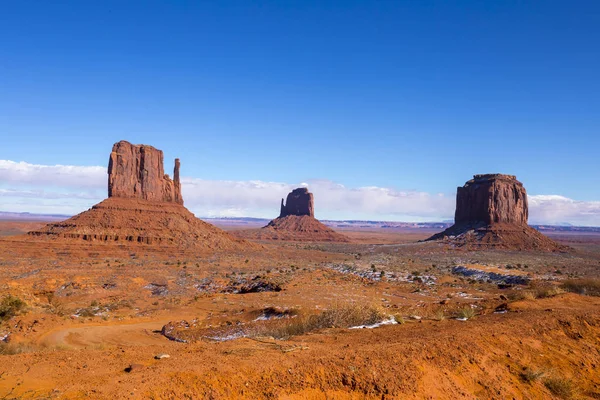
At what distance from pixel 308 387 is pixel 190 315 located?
1634 centimetres

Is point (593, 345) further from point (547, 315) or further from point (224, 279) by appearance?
point (224, 279)

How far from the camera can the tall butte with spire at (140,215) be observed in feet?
195

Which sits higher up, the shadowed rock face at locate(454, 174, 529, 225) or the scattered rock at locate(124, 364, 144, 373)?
the shadowed rock face at locate(454, 174, 529, 225)

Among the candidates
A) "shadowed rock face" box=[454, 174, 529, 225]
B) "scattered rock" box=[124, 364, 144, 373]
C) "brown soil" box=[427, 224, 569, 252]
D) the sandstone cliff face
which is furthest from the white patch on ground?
"shadowed rock face" box=[454, 174, 529, 225]

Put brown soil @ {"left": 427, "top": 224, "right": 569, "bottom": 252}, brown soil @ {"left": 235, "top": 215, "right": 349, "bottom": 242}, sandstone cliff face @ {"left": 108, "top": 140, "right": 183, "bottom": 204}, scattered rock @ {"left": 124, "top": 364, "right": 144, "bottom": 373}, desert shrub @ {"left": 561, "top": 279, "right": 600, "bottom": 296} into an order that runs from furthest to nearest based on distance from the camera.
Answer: brown soil @ {"left": 235, "top": 215, "right": 349, "bottom": 242} < brown soil @ {"left": 427, "top": 224, "right": 569, "bottom": 252} < sandstone cliff face @ {"left": 108, "top": 140, "right": 183, "bottom": 204} < desert shrub @ {"left": 561, "top": 279, "right": 600, "bottom": 296} < scattered rock @ {"left": 124, "top": 364, "right": 144, "bottom": 373}

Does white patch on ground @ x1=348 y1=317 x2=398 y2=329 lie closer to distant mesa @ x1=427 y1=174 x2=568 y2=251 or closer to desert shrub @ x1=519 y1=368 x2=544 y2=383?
desert shrub @ x1=519 y1=368 x2=544 y2=383

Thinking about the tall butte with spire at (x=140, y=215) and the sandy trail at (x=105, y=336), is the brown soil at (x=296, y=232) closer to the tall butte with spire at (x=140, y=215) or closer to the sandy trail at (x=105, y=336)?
the tall butte with spire at (x=140, y=215)

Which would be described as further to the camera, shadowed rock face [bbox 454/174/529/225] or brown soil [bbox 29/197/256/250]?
shadowed rock face [bbox 454/174/529/225]

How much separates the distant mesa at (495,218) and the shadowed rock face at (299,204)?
53.1 m

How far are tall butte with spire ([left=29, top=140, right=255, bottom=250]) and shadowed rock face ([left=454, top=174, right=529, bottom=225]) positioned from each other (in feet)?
192

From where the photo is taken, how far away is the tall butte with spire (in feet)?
195

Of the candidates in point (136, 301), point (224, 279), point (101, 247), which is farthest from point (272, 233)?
point (136, 301)

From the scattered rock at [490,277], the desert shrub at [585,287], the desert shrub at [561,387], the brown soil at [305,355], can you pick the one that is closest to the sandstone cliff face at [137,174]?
the brown soil at [305,355]

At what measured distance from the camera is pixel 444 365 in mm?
8562
